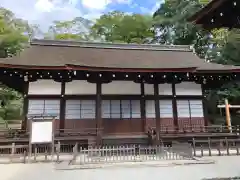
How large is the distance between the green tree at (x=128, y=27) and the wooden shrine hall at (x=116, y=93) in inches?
728

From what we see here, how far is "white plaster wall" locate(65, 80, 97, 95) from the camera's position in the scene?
41.6 ft

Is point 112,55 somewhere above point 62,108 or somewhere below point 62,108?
above

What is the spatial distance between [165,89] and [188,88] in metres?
1.43

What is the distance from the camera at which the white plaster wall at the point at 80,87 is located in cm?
1269

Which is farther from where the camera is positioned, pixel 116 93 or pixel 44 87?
pixel 116 93

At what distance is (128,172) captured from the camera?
276 inches

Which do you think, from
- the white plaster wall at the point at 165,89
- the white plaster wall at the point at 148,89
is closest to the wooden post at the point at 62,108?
the white plaster wall at the point at 148,89

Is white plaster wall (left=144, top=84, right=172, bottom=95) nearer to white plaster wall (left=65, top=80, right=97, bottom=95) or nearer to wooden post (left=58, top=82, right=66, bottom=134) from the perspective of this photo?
white plaster wall (left=65, top=80, right=97, bottom=95)

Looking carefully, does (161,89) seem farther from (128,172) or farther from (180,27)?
(180,27)

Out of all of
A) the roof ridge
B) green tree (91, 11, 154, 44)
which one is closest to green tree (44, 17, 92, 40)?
green tree (91, 11, 154, 44)

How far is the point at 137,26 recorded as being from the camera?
31859mm

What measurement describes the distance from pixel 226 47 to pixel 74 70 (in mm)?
17436

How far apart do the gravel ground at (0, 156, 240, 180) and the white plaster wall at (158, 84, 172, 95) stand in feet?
19.1

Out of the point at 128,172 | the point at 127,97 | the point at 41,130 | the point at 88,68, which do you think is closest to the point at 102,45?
the point at 127,97
